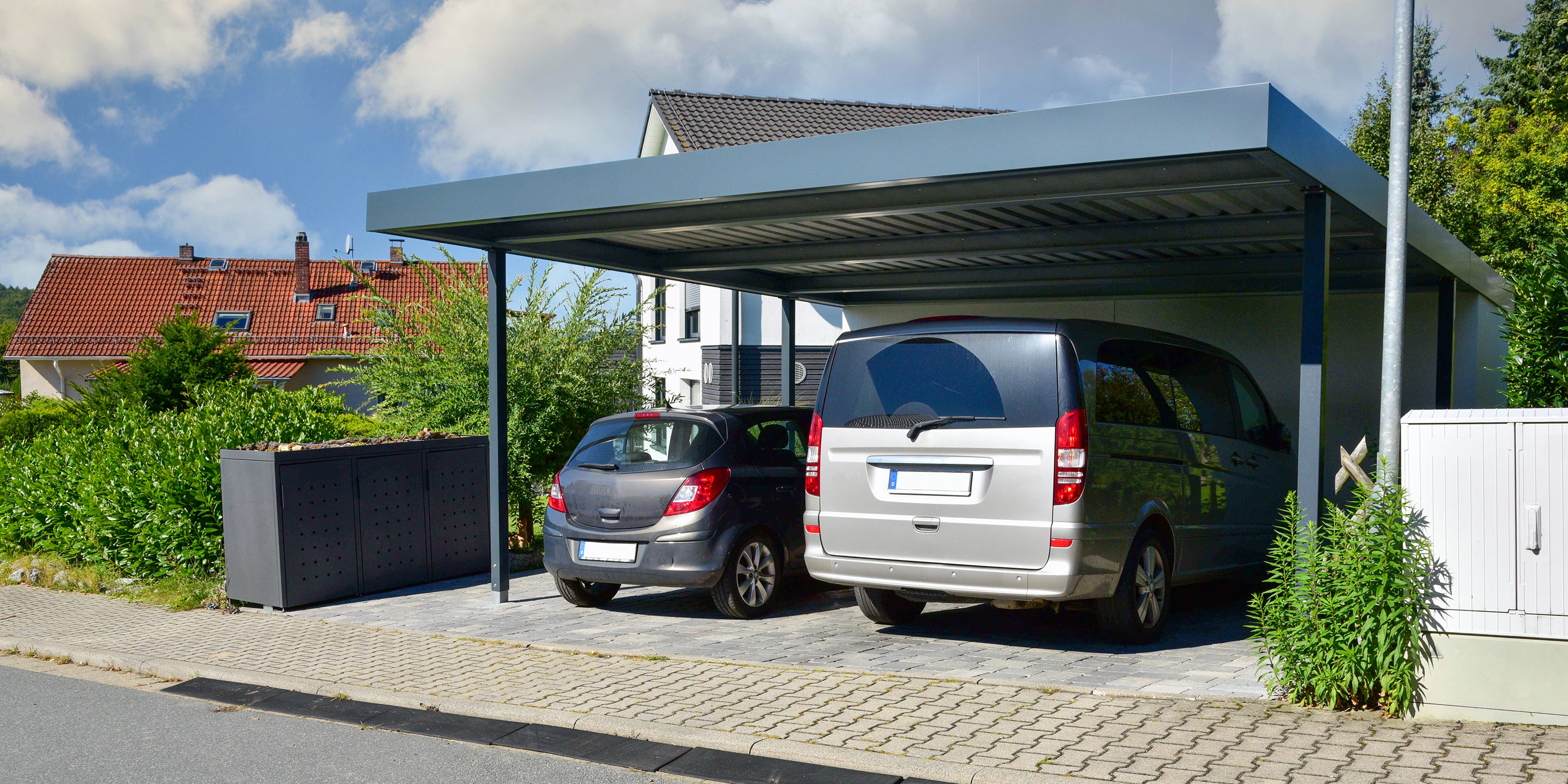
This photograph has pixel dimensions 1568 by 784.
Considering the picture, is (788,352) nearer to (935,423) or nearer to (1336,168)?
(935,423)

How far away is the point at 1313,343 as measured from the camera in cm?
649

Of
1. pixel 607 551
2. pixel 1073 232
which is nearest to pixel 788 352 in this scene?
pixel 1073 232

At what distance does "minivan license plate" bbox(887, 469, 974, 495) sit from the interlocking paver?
1.07 meters

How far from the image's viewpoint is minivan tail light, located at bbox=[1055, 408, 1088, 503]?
20.9ft

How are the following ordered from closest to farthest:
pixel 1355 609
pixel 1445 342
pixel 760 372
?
pixel 1355 609, pixel 1445 342, pixel 760 372

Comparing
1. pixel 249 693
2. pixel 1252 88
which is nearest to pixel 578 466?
pixel 249 693

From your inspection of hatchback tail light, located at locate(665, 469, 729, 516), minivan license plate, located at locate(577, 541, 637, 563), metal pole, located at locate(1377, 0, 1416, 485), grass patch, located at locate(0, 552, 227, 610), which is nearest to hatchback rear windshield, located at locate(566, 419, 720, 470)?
hatchback tail light, located at locate(665, 469, 729, 516)

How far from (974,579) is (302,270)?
161ft

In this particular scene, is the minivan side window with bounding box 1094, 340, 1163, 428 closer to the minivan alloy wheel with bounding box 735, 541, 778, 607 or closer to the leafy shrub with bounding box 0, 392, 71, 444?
the minivan alloy wheel with bounding box 735, 541, 778, 607

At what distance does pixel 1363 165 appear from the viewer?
7125mm

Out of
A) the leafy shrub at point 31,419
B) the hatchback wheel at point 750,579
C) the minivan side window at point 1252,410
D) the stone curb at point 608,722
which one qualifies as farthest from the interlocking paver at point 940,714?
the leafy shrub at point 31,419

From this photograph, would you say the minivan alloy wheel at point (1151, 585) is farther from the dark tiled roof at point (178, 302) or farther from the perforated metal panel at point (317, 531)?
the dark tiled roof at point (178, 302)

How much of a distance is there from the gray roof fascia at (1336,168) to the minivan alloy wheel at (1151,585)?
240 centimetres

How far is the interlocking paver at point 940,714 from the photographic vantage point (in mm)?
4688
